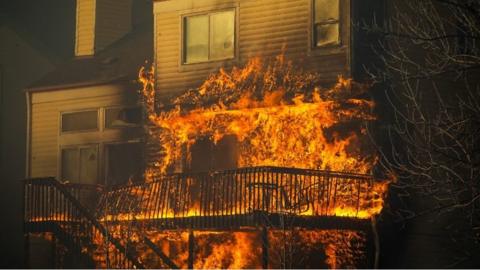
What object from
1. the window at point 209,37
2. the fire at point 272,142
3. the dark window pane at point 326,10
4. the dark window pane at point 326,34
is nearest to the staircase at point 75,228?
the fire at point 272,142

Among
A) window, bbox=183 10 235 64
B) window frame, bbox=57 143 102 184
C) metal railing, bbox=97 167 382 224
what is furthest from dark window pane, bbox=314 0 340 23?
window frame, bbox=57 143 102 184

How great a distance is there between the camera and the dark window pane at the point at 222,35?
24.3 metres

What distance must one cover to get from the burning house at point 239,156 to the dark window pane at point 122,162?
0.55 metres

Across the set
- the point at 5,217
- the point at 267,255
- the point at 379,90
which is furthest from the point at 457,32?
the point at 5,217

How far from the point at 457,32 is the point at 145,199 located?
9374 millimetres

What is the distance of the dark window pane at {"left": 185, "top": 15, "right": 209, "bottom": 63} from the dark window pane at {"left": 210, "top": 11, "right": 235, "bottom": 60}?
274 mm

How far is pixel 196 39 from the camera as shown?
25.0 metres

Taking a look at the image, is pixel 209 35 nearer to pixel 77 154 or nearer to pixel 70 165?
pixel 77 154

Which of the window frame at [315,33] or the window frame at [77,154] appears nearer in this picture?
the window frame at [315,33]

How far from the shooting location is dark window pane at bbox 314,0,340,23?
22.4 m

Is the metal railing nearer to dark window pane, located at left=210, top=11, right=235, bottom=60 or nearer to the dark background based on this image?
dark window pane, located at left=210, top=11, right=235, bottom=60

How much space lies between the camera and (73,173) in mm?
29641

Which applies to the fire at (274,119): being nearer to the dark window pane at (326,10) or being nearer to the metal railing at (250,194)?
the metal railing at (250,194)

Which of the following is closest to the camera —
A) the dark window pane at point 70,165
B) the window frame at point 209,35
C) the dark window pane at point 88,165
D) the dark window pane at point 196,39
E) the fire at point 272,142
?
the fire at point 272,142
